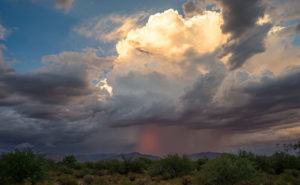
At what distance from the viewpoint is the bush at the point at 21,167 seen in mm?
21094

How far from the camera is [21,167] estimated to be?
2138cm

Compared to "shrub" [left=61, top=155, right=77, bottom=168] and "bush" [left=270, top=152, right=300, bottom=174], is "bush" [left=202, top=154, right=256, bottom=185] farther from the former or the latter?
"shrub" [left=61, top=155, right=77, bottom=168]

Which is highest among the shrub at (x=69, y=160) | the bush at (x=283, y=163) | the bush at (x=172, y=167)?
the shrub at (x=69, y=160)

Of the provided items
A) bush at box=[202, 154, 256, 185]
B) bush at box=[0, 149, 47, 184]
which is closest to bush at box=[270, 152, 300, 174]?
bush at box=[202, 154, 256, 185]

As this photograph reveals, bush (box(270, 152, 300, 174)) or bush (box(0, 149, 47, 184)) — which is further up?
bush (box(0, 149, 47, 184))

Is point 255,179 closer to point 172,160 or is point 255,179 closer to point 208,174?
point 208,174

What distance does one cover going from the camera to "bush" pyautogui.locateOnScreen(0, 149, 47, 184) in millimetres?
21094

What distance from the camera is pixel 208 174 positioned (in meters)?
19.9

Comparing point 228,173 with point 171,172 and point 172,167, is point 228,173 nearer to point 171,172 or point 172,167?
point 171,172

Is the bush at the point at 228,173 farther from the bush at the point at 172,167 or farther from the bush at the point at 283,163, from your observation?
the bush at the point at 283,163

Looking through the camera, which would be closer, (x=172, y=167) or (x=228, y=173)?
(x=228, y=173)

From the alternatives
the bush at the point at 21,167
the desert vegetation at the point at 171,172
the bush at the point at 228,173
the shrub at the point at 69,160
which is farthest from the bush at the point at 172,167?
the shrub at the point at 69,160

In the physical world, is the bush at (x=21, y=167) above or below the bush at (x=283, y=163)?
above

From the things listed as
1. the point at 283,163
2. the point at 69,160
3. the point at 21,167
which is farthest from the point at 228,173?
the point at 69,160
